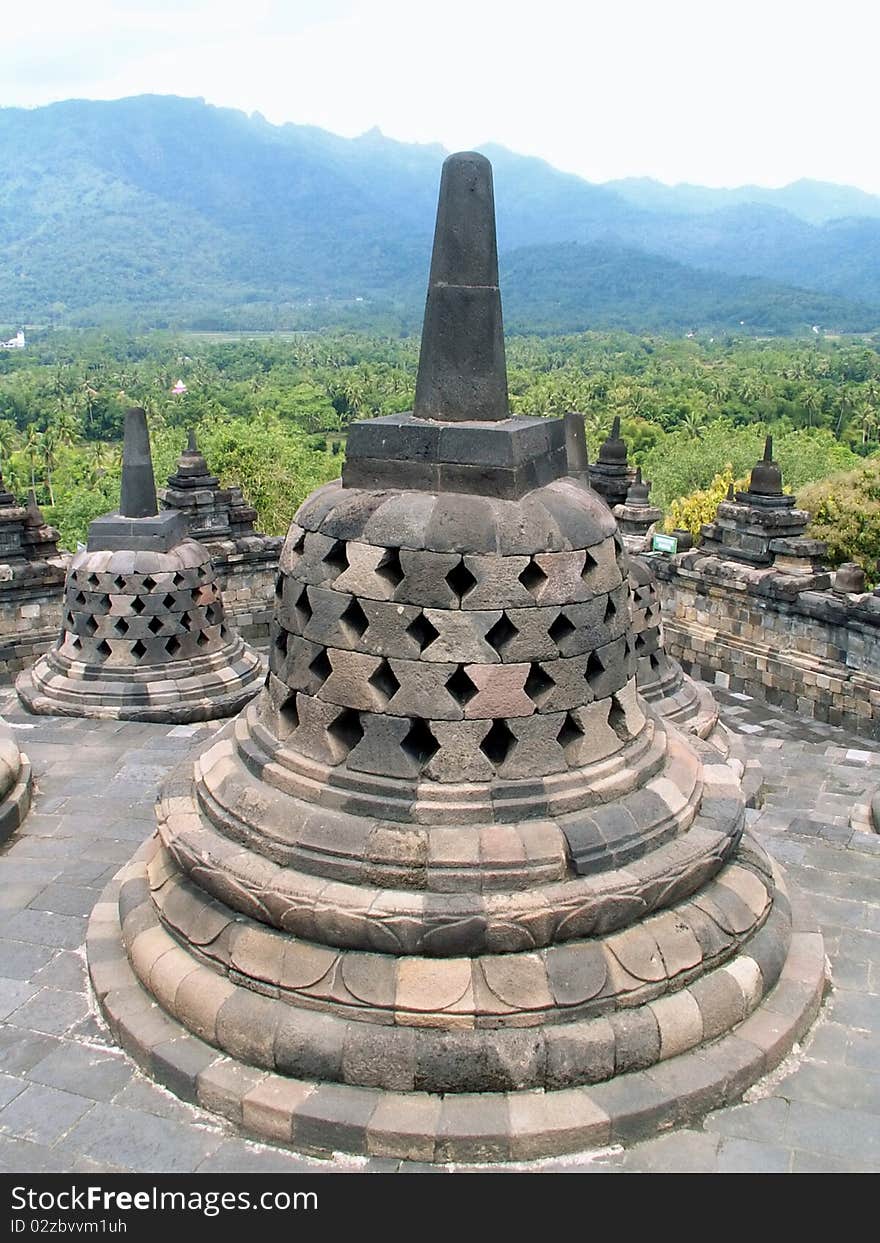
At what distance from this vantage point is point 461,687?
4.52 meters

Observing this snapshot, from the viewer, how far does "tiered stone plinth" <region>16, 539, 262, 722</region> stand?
10.1 m

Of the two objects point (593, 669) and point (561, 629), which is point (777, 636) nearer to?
point (593, 669)

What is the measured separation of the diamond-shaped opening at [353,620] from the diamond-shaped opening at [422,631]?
24cm

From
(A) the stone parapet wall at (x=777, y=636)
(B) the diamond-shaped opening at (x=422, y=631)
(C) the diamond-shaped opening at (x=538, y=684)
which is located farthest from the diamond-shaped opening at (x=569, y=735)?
(A) the stone parapet wall at (x=777, y=636)

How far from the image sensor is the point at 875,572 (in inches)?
1195

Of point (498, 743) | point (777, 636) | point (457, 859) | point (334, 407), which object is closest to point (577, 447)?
point (498, 743)

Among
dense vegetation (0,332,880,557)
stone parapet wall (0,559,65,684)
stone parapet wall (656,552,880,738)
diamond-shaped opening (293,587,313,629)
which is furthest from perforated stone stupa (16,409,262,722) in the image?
dense vegetation (0,332,880,557)

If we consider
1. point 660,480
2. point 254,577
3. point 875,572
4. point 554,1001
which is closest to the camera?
point 554,1001

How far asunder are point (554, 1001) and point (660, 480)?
41.6 m

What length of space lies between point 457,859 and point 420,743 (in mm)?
579

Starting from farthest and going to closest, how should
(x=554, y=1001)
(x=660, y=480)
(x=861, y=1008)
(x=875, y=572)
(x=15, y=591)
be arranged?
(x=660, y=480), (x=875, y=572), (x=15, y=591), (x=861, y=1008), (x=554, y=1001)

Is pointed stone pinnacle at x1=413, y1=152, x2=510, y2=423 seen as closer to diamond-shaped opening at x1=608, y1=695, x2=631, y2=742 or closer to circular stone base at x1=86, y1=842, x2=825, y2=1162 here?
diamond-shaped opening at x1=608, y1=695, x2=631, y2=742

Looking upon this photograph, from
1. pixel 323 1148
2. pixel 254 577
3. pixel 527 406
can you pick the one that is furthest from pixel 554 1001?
pixel 527 406
